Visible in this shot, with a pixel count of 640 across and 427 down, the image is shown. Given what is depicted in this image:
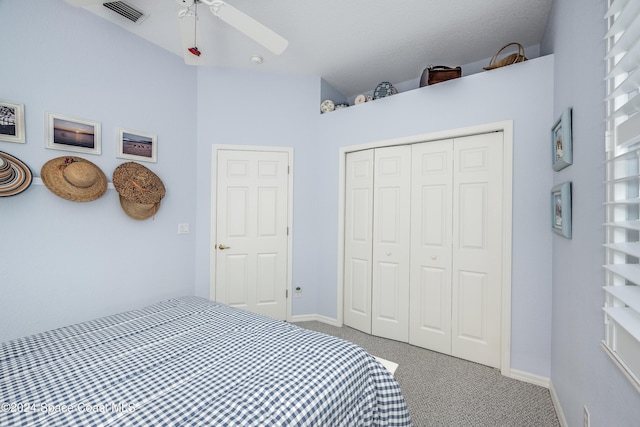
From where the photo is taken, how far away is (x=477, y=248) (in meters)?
2.33

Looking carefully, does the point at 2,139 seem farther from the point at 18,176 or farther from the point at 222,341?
the point at 222,341

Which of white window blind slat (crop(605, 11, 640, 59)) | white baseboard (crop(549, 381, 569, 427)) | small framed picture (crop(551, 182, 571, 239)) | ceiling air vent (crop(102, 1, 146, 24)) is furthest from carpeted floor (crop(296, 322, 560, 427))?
ceiling air vent (crop(102, 1, 146, 24))

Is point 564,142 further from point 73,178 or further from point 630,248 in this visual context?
point 73,178

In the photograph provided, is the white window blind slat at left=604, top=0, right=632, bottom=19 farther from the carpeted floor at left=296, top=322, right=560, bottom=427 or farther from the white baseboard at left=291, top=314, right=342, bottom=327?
the white baseboard at left=291, top=314, right=342, bottom=327

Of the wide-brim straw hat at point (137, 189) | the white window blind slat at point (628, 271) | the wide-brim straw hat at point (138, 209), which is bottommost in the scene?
the white window blind slat at point (628, 271)

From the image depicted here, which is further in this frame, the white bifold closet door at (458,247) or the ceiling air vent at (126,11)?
the white bifold closet door at (458,247)

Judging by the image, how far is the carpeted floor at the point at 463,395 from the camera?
5.56ft

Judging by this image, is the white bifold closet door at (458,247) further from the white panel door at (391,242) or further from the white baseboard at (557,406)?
the white baseboard at (557,406)

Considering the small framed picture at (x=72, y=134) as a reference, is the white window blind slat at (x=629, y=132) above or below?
A: below

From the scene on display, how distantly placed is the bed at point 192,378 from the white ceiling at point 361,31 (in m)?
2.31

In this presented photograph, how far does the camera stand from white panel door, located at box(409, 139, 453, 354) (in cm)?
247

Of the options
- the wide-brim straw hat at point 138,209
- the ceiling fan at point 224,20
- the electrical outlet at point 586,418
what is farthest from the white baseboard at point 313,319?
the ceiling fan at point 224,20

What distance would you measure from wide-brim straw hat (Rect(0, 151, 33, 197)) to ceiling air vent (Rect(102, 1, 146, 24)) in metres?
1.32

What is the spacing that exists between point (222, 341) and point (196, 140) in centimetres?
234
